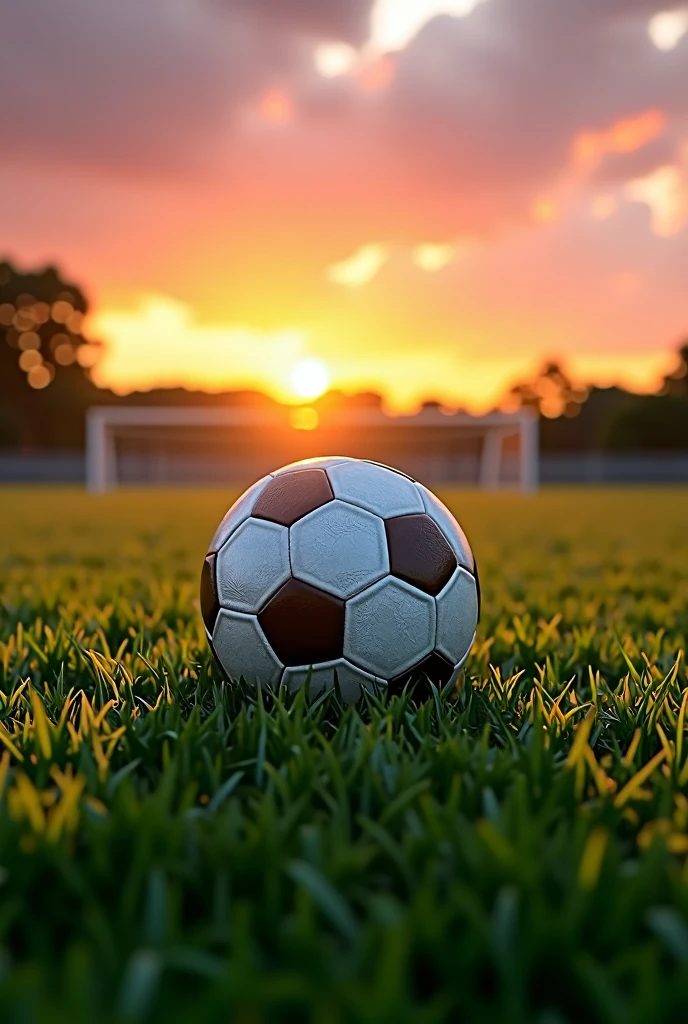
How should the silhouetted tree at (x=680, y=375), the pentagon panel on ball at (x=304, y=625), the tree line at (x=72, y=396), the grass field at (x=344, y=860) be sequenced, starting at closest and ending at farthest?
the grass field at (x=344, y=860) < the pentagon panel on ball at (x=304, y=625) < the tree line at (x=72, y=396) < the silhouetted tree at (x=680, y=375)

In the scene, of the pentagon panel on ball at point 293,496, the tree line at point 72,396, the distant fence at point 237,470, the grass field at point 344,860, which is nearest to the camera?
the grass field at point 344,860

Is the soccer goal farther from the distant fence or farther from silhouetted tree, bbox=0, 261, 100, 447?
silhouetted tree, bbox=0, 261, 100, 447

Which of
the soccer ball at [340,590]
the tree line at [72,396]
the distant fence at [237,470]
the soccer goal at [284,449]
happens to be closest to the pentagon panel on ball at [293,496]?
the soccer ball at [340,590]

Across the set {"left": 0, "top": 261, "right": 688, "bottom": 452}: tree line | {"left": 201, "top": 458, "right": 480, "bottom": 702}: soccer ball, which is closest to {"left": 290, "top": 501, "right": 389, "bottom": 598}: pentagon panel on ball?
{"left": 201, "top": 458, "right": 480, "bottom": 702}: soccer ball

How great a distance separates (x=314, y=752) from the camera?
141 centimetres

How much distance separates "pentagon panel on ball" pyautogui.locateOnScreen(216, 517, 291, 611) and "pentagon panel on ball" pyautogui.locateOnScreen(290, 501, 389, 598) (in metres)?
0.04

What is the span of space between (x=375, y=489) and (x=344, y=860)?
1133 mm

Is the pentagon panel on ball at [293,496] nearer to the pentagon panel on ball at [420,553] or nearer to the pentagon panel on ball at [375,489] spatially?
the pentagon panel on ball at [375,489]

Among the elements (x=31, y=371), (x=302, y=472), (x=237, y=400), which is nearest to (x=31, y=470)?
(x=31, y=371)

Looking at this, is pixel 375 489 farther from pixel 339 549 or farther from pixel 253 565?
pixel 253 565

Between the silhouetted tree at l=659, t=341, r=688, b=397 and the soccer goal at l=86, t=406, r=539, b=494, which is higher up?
the silhouetted tree at l=659, t=341, r=688, b=397

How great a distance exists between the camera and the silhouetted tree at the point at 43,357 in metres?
46.9

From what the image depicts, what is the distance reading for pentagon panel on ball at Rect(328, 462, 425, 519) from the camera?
6.67ft

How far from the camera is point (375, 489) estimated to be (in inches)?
81.7
